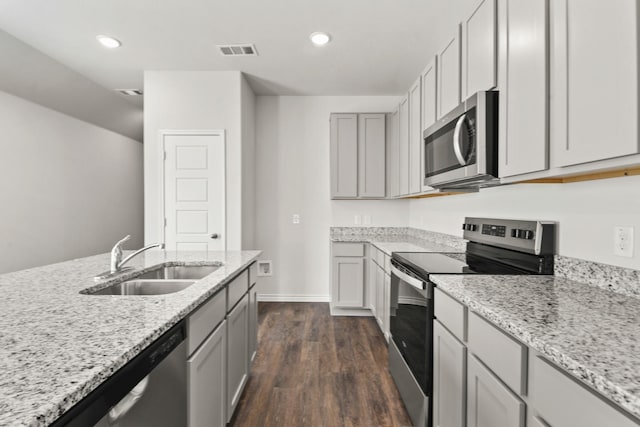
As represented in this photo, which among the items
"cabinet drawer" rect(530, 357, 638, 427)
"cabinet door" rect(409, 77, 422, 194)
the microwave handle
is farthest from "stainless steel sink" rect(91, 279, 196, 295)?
"cabinet door" rect(409, 77, 422, 194)

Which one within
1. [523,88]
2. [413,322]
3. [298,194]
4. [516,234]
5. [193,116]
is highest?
[193,116]

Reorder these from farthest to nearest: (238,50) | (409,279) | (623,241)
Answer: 1. (238,50)
2. (409,279)
3. (623,241)

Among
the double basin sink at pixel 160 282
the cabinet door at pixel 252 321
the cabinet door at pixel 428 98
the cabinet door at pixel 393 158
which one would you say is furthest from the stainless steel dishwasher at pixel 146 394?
the cabinet door at pixel 393 158

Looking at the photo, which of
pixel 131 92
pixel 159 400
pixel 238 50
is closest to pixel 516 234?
pixel 159 400

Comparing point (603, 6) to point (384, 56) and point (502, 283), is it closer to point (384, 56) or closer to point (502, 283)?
point (502, 283)

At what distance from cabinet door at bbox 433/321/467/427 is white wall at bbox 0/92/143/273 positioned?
3896mm

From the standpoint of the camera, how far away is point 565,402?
78cm

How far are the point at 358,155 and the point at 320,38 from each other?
1.51m

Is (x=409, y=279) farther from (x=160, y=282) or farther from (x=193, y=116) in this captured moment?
Answer: (x=193, y=116)

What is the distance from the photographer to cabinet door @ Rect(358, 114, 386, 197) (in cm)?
403

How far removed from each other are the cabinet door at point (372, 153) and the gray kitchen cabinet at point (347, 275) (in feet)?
2.56

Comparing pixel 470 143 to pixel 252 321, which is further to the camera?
pixel 252 321

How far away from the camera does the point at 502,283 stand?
1452mm

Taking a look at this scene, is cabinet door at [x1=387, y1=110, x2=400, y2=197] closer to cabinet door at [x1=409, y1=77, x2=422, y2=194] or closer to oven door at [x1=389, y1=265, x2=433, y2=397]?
cabinet door at [x1=409, y1=77, x2=422, y2=194]
